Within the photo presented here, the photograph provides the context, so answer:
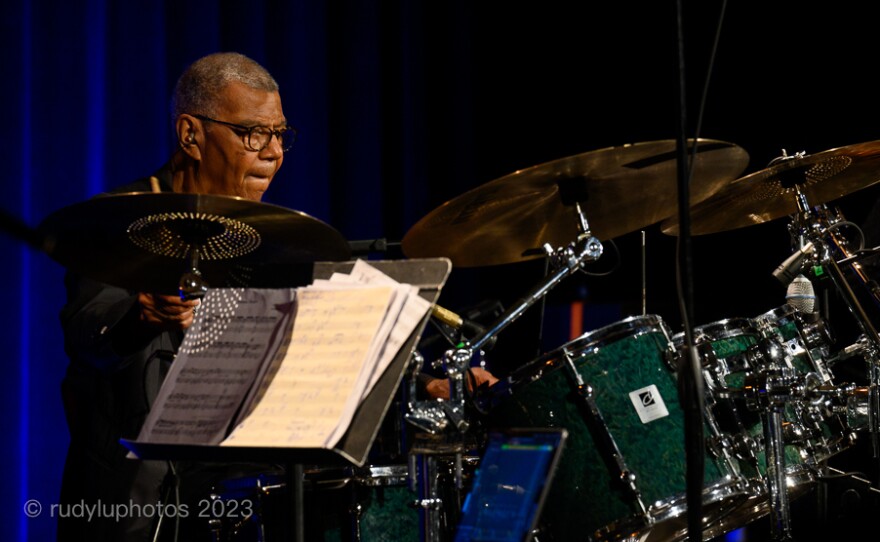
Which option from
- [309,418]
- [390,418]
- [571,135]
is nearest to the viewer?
[309,418]

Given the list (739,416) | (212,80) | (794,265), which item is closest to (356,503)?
(739,416)

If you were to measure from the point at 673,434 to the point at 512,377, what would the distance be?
367 mm

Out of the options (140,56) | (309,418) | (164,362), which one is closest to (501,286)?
(140,56)

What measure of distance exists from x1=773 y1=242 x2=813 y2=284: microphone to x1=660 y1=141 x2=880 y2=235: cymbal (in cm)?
13

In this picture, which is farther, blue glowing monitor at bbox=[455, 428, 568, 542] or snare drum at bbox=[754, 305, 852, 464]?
snare drum at bbox=[754, 305, 852, 464]

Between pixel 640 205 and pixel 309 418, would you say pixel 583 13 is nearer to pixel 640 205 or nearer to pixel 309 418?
pixel 640 205

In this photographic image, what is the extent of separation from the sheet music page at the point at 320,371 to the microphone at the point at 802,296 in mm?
1673

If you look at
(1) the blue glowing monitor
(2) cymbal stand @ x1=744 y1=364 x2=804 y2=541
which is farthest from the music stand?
(2) cymbal stand @ x1=744 y1=364 x2=804 y2=541

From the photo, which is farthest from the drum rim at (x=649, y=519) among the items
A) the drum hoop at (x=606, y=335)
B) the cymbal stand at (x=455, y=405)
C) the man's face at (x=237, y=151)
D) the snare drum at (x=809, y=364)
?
the man's face at (x=237, y=151)

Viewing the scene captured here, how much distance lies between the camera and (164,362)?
233cm

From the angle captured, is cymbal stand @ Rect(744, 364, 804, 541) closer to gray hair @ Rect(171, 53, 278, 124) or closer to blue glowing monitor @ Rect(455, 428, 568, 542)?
blue glowing monitor @ Rect(455, 428, 568, 542)

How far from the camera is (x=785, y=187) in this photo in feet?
8.65

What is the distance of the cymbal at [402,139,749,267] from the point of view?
1.98m

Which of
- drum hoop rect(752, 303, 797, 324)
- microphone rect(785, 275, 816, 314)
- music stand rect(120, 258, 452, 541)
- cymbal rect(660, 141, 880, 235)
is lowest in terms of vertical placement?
music stand rect(120, 258, 452, 541)
